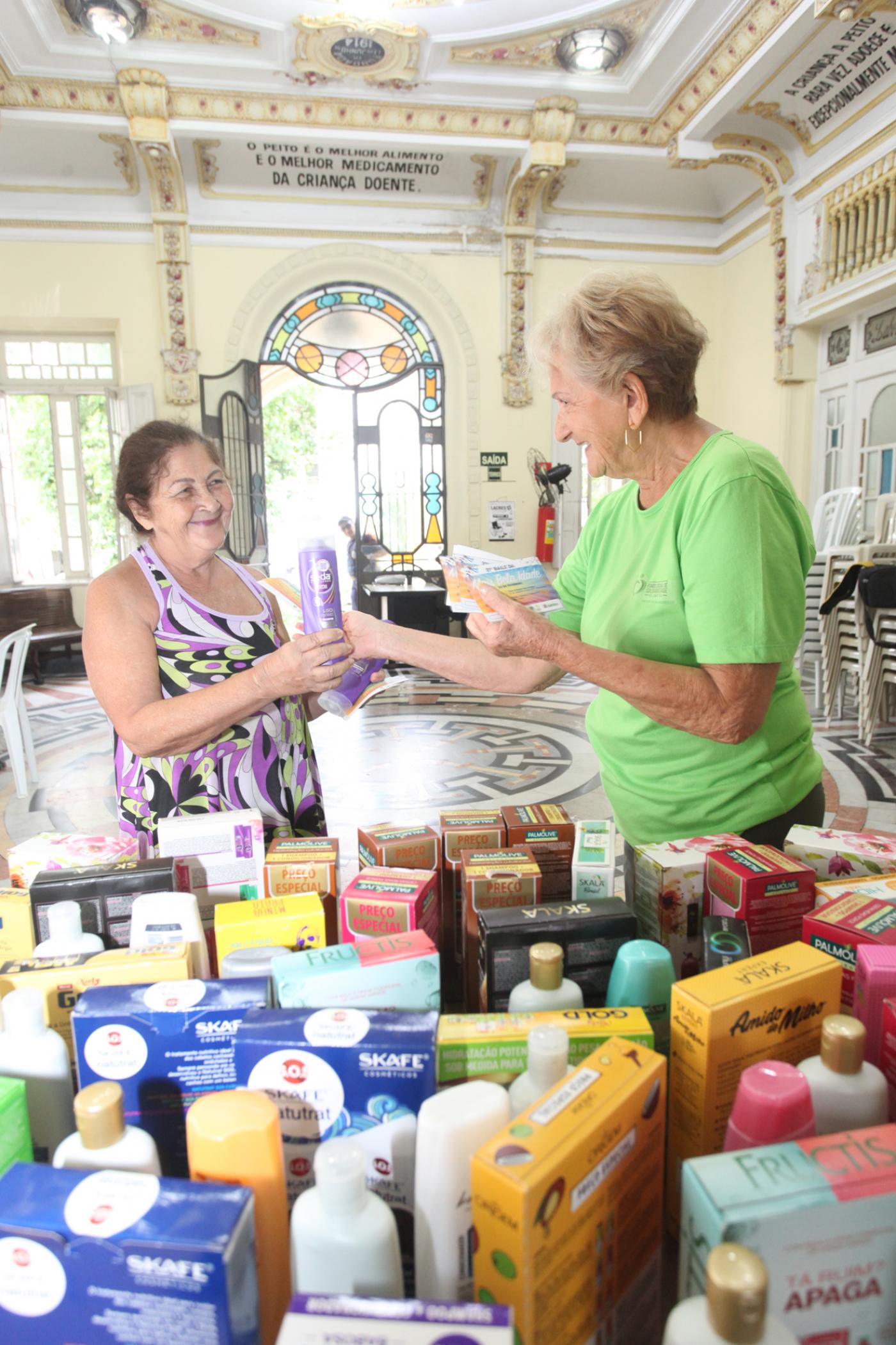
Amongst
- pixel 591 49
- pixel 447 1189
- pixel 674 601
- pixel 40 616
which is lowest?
pixel 40 616

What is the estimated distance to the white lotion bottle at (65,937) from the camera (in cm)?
89

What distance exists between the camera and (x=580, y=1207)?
1.81ft

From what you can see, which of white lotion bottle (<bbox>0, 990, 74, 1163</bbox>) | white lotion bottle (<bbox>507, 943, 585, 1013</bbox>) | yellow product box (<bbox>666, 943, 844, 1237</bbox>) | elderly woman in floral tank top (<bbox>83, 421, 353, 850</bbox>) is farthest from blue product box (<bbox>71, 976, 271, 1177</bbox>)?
elderly woman in floral tank top (<bbox>83, 421, 353, 850</bbox>)

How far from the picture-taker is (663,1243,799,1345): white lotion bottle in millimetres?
445

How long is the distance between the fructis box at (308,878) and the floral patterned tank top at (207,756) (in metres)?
0.42

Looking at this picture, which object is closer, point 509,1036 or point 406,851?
point 509,1036

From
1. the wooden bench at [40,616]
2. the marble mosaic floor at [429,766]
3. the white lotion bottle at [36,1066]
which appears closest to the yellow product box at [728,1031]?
the white lotion bottle at [36,1066]

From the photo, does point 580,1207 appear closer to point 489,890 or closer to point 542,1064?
point 542,1064

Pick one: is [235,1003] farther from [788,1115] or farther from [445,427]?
[445,427]

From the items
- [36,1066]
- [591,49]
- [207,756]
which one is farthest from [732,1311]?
[591,49]

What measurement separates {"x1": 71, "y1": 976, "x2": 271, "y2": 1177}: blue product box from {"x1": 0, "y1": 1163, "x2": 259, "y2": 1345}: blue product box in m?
0.15

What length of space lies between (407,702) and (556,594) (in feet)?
17.7

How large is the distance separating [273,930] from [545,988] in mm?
305

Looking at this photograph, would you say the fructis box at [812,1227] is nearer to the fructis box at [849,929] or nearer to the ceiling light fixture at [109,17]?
the fructis box at [849,929]
